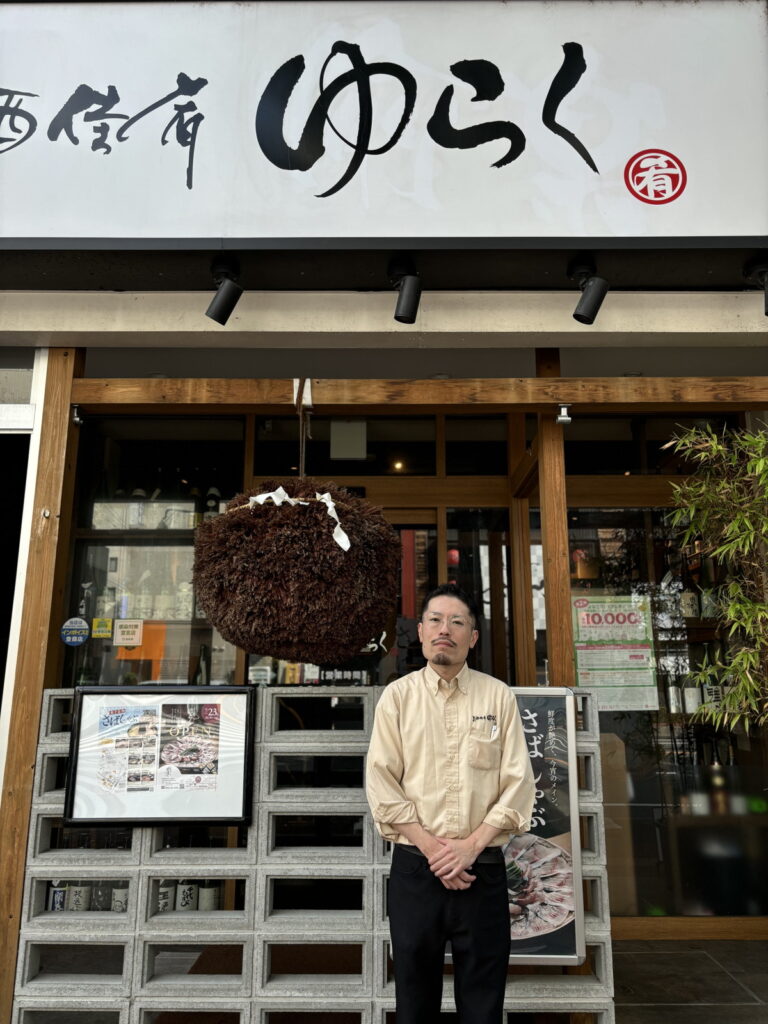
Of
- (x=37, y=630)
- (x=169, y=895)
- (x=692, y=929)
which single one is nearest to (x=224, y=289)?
(x=37, y=630)

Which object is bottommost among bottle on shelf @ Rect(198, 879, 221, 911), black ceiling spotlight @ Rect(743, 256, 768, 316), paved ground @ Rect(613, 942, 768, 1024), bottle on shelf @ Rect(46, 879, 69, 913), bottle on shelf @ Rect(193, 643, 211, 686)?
paved ground @ Rect(613, 942, 768, 1024)

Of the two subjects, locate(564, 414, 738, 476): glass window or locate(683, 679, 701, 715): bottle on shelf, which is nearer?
locate(683, 679, 701, 715): bottle on shelf

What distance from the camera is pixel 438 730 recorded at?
7.03ft

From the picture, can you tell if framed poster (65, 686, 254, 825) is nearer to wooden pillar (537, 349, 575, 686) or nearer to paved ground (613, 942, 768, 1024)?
wooden pillar (537, 349, 575, 686)

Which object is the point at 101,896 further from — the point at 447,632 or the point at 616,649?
the point at 616,649

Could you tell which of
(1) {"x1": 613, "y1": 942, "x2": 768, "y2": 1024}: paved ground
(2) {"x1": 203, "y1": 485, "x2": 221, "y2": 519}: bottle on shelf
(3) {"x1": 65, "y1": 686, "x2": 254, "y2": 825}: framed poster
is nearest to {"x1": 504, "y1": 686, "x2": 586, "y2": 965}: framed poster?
(1) {"x1": 613, "y1": 942, "x2": 768, "y2": 1024}: paved ground

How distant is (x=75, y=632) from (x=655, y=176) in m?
3.92

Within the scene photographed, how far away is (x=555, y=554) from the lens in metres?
3.02

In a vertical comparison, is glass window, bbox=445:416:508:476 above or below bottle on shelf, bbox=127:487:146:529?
above

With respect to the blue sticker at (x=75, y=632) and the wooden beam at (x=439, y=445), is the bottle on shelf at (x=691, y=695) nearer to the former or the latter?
the wooden beam at (x=439, y=445)

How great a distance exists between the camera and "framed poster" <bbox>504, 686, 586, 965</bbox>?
2561 millimetres

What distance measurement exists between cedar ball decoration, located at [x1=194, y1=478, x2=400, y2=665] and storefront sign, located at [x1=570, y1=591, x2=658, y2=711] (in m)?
2.22

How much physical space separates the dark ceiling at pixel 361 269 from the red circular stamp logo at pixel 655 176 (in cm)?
25

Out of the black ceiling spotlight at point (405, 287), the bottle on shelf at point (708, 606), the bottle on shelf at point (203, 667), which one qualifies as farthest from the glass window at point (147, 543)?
the bottle on shelf at point (708, 606)
